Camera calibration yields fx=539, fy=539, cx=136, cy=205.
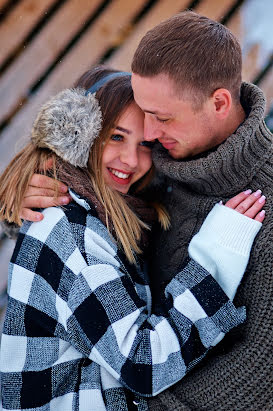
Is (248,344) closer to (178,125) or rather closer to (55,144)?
(178,125)

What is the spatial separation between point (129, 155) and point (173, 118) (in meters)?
0.19

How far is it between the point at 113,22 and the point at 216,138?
108cm

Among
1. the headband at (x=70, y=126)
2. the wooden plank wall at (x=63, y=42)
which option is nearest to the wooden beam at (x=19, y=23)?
the wooden plank wall at (x=63, y=42)

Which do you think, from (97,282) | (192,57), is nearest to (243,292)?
(97,282)

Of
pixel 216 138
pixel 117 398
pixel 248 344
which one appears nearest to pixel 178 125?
pixel 216 138

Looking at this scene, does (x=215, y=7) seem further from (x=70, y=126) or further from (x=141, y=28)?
(x=70, y=126)

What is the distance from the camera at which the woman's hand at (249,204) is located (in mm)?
1219

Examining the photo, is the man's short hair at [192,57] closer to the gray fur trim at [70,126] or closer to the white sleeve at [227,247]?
the gray fur trim at [70,126]

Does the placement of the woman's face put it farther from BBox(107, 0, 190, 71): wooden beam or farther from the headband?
BBox(107, 0, 190, 71): wooden beam

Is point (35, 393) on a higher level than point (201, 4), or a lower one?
lower

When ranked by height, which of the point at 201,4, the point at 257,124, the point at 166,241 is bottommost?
the point at 166,241

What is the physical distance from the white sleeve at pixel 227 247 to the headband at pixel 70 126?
1.22 feet

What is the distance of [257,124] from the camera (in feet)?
4.06

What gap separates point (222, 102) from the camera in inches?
50.7
